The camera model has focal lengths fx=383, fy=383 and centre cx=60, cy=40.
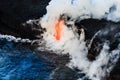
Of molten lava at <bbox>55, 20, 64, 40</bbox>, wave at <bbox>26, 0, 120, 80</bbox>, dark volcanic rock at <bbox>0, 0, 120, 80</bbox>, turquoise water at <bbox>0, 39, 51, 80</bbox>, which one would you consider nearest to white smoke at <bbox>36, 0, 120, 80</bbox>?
wave at <bbox>26, 0, 120, 80</bbox>

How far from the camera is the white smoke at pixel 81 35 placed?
371 inches

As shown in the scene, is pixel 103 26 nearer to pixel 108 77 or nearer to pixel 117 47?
pixel 117 47

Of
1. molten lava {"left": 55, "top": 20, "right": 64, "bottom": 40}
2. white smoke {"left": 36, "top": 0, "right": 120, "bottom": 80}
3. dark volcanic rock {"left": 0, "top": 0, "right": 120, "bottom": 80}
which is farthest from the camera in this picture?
molten lava {"left": 55, "top": 20, "right": 64, "bottom": 40}

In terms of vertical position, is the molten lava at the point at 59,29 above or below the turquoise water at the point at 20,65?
above

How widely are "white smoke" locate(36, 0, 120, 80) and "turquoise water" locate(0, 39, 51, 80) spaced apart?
65 cm

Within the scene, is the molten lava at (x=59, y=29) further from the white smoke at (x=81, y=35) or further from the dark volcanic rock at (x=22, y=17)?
the dark volcanic rock at (x=22, y=17)

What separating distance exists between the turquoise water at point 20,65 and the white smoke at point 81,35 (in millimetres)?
653

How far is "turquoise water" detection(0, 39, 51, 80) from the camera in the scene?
31.2 feet

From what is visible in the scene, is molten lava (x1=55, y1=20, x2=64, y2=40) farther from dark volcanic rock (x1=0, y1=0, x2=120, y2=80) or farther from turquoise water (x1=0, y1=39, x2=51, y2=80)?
turquoise water (x1=0, y1=39, x2=51, y2=80)

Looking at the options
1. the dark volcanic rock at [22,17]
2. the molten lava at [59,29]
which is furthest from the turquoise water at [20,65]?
the molten lava at [59,29]

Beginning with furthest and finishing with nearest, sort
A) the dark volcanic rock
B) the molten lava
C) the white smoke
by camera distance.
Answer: the molten lava → the dark volcanic rock → the white smoke

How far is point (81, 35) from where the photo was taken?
411 inches

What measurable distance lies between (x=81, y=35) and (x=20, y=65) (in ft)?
6.08

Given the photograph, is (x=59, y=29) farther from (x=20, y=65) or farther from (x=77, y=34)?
(x=20, y=65)
